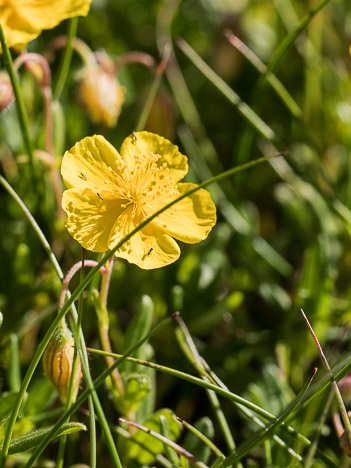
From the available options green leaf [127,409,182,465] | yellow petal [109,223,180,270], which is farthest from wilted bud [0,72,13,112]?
green leaf [127,409,182,465]

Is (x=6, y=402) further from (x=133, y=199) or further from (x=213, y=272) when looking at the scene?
(x=213, y=272)

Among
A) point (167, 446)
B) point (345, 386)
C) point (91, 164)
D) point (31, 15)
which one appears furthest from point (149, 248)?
point (31, 15)

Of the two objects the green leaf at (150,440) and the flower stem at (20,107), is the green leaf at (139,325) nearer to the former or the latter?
the green leaf at (150,440)

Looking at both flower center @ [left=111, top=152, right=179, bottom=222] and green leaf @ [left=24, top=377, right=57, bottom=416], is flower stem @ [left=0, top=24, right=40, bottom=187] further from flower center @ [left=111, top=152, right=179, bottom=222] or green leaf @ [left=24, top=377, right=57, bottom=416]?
green leaf @ [left=24, top=377, right=57, bottom=416]

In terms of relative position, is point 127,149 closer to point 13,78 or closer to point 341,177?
point 13,78

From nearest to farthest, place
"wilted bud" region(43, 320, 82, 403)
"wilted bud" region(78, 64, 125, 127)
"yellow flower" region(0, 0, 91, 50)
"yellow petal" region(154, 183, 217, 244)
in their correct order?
"wilted bud" region(43, 320, 82, 403) → "yellow petal" region(154, 183, 217, 244) → "yellow flower" region(0, 0, 91, 50) → "wilted bud" region(78, 64, 125, 127)

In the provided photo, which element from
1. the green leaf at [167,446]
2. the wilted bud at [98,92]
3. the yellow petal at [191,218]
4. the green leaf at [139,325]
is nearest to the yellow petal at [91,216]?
the yellow petal at [191,218]

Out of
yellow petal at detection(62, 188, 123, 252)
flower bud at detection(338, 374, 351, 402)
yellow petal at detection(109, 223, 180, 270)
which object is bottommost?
flower bud at detection(338, 374, 351, 402)

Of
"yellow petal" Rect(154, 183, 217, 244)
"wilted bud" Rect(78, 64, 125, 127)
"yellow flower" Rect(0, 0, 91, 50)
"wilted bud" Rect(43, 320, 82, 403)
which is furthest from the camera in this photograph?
"wilted bud" Rect(78, 64, 125, 127)
